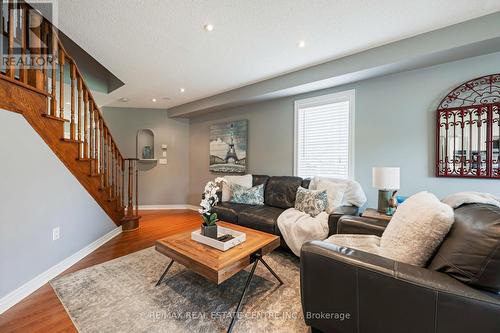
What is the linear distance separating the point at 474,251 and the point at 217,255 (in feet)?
4.68

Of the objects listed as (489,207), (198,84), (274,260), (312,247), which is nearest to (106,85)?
(198,84)

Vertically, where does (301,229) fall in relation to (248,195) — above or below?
below

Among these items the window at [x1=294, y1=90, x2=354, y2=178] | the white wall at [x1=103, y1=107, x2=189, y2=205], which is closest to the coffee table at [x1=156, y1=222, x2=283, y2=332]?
the window at [x1=294, y1=90, x2=354, y2=178]

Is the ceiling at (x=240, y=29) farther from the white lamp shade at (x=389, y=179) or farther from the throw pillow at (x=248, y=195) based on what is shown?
the throw pillow at (x=248, y=195)

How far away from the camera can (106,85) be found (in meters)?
4.09

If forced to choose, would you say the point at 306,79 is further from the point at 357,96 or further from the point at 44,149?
the point at 44,149

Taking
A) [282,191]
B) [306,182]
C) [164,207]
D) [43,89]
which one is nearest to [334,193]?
[306,182]

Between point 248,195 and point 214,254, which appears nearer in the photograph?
point 214,254

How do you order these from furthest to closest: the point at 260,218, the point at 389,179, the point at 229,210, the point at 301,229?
the point at 229,210 → the point at 260,218 → the point at 301,229 → the point at 389,179

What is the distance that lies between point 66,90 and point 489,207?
233 inches

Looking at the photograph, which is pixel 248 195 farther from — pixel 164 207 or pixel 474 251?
pixel 164 207

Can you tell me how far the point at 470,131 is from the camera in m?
2.21

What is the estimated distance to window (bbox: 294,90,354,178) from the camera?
304cm

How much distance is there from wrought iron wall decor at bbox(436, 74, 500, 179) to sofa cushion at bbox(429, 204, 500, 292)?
149 cm
